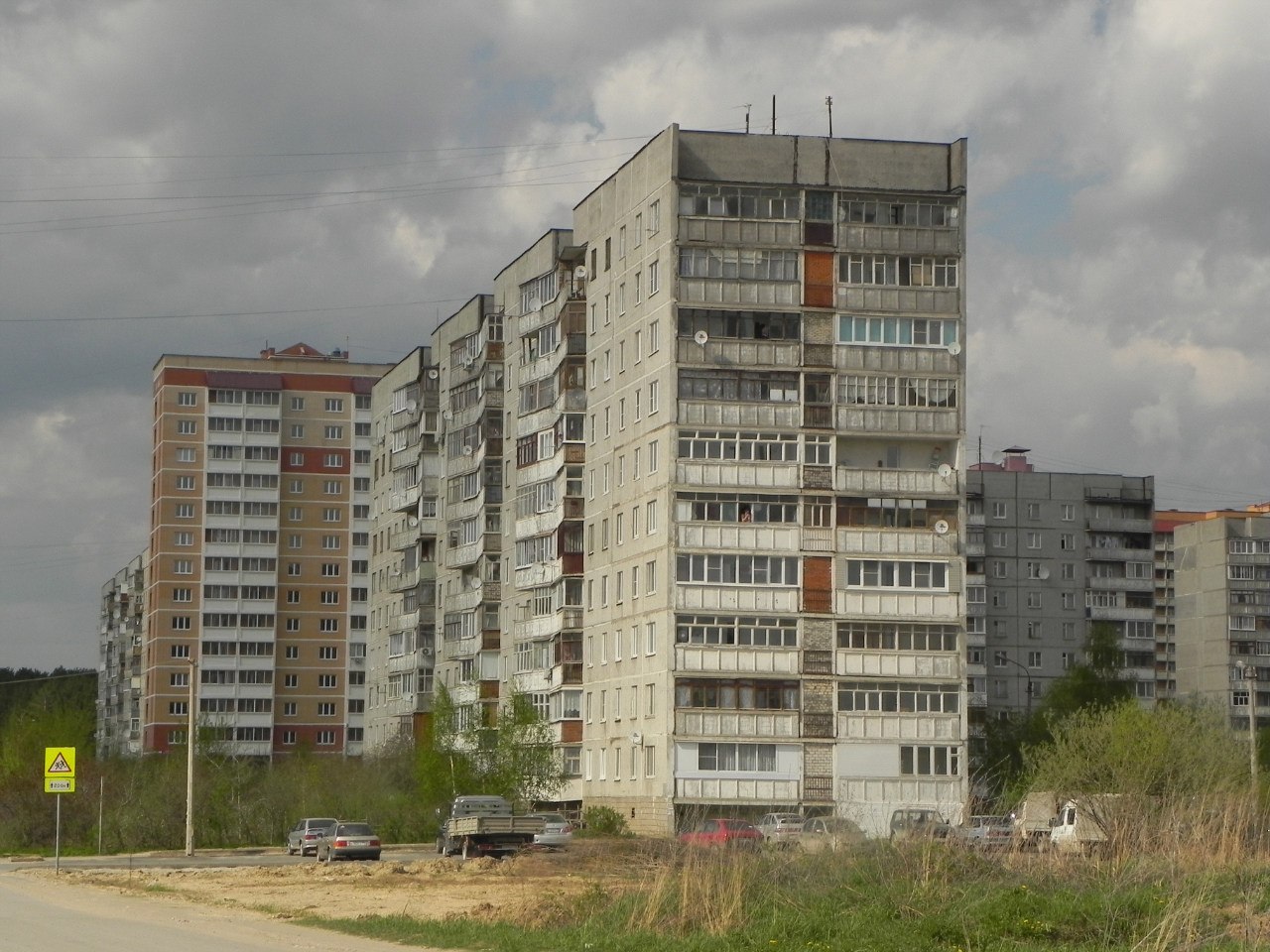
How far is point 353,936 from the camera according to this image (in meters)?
30.2

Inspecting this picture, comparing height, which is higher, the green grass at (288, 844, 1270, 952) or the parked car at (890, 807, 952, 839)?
the parked car at (890, 807, 952, 839)

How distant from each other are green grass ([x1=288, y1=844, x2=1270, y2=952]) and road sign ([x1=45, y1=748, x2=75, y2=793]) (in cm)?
3055

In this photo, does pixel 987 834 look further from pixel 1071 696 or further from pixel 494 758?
pixel 1071 696

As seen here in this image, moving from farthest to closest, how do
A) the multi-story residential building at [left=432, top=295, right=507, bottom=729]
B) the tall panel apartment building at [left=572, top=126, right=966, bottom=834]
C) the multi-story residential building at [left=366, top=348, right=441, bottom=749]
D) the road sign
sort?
the multi-story residential building at [left=366, top=348, right=441, bottom=749] → the multi-story residential building at [left=432, top=295, right=507, bottom=729] → the tall panel apartment building at [left=572, top=126, right=966, bottom=834] → the road sign

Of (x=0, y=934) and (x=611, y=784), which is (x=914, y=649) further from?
(x=0, y=934)

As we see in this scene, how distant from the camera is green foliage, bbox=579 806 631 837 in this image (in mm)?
70812

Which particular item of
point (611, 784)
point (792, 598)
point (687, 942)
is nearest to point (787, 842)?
point (687, 942)

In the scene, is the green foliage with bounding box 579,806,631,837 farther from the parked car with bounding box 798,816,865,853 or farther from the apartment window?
the parked car with bounding box 798,816,865,853

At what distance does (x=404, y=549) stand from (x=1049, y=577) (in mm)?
45934

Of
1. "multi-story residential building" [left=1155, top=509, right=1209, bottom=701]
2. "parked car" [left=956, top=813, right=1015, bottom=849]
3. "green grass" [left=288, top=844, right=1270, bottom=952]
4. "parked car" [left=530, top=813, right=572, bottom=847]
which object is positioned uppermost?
"multi-story residential building" [left=1155, top=509, right=1209, bottom=701]

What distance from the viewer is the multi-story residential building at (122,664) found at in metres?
159

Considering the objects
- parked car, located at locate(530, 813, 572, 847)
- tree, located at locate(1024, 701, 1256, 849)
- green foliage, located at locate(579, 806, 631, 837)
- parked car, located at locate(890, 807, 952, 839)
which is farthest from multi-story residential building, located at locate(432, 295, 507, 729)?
parked car, located at locate(890, 807, 952, 839)

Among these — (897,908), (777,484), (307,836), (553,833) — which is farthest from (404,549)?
(897,908)

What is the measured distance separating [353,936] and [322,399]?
125740mm
